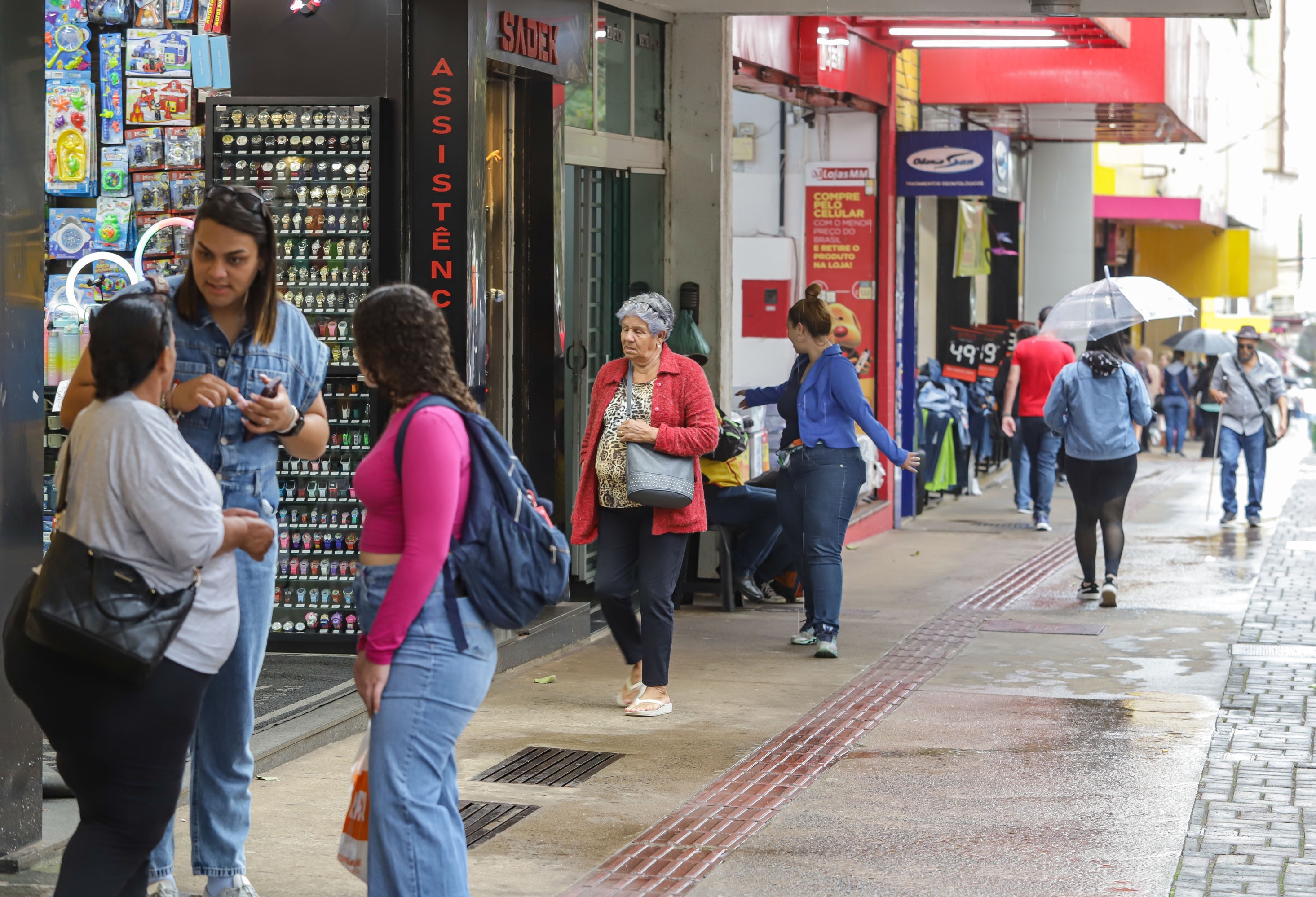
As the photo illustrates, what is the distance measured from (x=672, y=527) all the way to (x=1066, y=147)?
17158 mm

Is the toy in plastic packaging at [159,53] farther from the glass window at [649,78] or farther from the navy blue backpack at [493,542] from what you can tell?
the navy blue backpack at [493,542]

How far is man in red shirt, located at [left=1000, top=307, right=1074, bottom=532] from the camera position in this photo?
49.6 ft

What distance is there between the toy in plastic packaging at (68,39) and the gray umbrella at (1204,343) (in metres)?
18.8

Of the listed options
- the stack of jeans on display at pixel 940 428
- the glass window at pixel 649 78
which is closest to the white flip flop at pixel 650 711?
the glass window at pixel 649 78

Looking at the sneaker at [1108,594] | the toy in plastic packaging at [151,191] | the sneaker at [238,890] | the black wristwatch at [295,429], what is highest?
the toy in plastic packaging at [151,191]

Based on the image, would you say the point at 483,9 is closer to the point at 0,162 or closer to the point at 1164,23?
the point at 0,162

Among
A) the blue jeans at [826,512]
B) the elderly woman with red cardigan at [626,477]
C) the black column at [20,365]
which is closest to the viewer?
the black column at [20,365]

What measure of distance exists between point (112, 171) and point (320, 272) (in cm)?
102

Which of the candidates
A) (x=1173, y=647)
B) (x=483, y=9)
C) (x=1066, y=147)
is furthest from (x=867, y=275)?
(x=1066, y=147)

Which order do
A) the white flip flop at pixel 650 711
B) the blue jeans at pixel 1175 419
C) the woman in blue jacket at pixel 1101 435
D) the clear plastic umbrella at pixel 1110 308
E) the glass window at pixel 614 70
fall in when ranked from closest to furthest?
the white flip flop at pixel 650 711
the glass window at pixel 614 70
the woman in blue jacket at pixel 1101 435
the clear plastic umbrella at pixel 1110 308
the blue jeans at pixel 1175 419

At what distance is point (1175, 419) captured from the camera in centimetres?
2508

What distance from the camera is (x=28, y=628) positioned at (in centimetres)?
364

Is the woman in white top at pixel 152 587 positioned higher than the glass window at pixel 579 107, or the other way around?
the glass window at pixel 579 107

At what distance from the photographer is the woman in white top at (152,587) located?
144 inches
